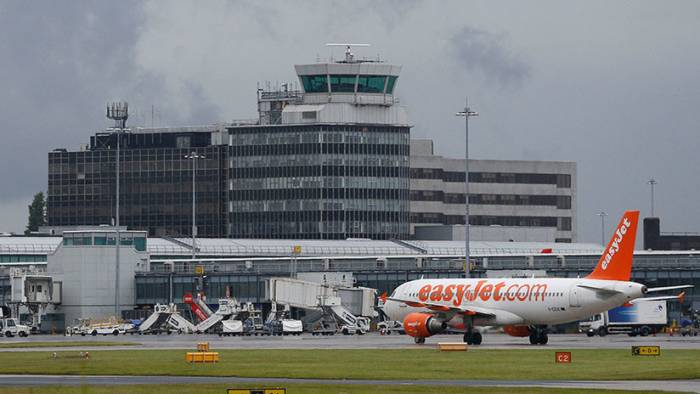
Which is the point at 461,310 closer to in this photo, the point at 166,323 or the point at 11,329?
the point at 11,329

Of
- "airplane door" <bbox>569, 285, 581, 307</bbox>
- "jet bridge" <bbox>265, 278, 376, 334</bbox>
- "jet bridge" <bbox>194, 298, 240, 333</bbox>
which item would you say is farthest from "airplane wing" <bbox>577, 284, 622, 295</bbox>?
"jet bridge" <bbox>194, 298, 240, 333</bbox>

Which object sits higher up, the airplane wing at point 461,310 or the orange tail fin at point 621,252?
the orange tail fin at point 621,252

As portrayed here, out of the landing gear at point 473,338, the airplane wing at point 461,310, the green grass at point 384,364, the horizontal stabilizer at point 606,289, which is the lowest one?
the landing gear at point 473,338

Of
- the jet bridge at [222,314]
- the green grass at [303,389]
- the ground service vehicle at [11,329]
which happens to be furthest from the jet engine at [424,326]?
the ground service vehicle at [11,329]

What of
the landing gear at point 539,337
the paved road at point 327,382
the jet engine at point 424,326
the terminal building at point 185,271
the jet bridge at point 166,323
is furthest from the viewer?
the terminal building at point 185,271

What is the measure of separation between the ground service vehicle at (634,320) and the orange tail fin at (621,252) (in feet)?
81.8

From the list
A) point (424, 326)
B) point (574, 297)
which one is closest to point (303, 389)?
point (574, 297)

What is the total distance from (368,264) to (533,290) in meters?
78.6

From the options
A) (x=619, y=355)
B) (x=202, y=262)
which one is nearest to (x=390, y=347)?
(x=619, y=355)

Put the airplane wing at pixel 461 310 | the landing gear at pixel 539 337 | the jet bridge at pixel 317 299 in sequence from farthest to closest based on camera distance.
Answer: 1. the jet bridge at pixel 317 299
2. the airplane wing at pixel 461 310
3. the landing gear at pixel 539 337

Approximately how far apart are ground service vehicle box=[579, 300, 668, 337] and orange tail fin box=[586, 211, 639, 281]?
81.8 ft

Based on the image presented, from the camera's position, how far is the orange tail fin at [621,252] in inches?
4291

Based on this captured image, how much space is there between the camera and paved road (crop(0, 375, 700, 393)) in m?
62.9

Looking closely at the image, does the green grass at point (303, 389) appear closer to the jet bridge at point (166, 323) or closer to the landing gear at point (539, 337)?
the landing gear at point (539, 337)
